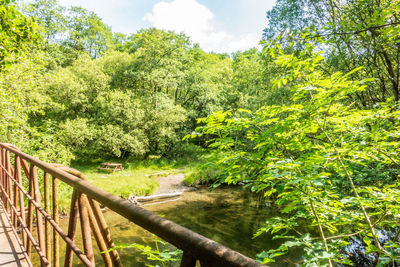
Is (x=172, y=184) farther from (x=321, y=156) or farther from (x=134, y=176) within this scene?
(x=321, y=156)

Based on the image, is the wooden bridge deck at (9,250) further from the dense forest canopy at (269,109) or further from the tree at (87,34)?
the tree at (87,34)

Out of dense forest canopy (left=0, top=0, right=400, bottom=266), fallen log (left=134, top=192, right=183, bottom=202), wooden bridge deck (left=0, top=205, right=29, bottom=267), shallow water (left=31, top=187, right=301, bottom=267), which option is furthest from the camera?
fallen log (left=134, top=192, right=183, bottom=202)

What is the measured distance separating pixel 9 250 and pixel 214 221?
8478 mm

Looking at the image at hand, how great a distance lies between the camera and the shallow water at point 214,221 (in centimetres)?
749

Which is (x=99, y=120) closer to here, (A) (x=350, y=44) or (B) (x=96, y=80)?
(B) (x=96, y=80)

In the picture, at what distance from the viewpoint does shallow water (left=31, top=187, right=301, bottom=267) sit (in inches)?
295

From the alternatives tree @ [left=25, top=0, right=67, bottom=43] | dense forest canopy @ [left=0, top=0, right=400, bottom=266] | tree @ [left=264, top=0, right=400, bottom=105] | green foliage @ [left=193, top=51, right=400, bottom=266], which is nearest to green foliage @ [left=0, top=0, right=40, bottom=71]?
dense forest canopy @ [left=0, top=0, right=400, bottom=266]

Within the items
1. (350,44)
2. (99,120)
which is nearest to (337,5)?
(350,44)

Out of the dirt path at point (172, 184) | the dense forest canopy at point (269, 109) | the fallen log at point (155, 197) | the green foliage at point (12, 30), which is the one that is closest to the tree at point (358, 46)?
the dense forest canopy at point (269, 109)

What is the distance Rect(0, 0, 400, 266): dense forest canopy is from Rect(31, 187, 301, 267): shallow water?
1.17 m

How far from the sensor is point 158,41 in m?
22.5

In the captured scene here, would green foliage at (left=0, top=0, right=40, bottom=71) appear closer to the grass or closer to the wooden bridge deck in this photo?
the wooden bridge deck

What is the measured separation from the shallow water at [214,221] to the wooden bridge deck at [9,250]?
463cm

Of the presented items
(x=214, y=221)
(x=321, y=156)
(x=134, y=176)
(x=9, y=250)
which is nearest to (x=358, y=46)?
(x=321, y=156)
